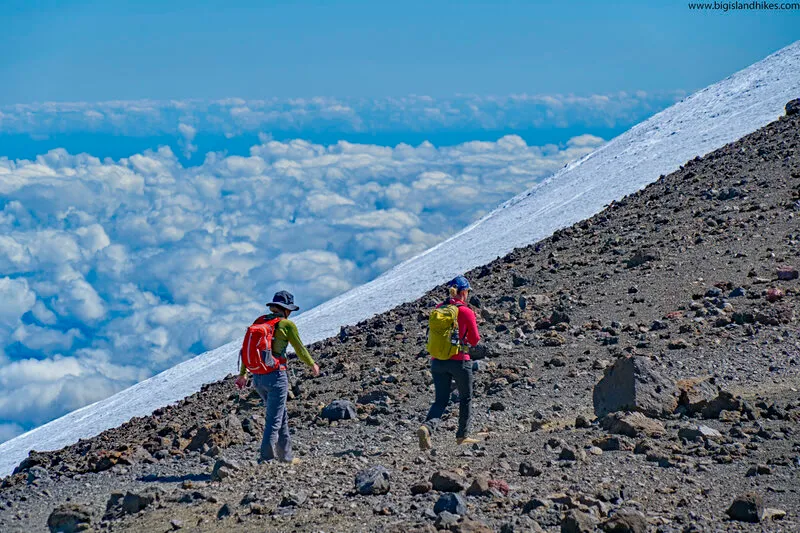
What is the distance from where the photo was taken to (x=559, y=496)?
7.05 metres

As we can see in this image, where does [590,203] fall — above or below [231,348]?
above

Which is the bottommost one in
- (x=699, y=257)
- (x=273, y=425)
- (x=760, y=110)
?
(x=273, y=425)

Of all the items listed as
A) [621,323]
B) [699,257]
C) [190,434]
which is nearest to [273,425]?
[190,434]

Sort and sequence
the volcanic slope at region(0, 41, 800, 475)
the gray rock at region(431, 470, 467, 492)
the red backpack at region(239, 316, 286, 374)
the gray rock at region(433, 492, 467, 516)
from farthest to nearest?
the volcanic slope at region(0, 41, 800, 475)
the red backpack at region(239, 316, 286, 374)
the gray rock at region(431, 470, 467, 492)
the gray rock at region(433, 492, 467, 516)

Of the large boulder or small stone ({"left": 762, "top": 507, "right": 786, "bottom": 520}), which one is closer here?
small stone ({"left": 762, "top": 507, "right": 786, "bottom": 520})

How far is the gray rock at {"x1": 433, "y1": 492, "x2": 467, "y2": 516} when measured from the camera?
6.77 m

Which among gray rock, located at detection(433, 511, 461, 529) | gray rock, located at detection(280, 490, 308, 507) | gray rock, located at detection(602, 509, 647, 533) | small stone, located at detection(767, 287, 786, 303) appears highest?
small stone, located at detection(767, 287, 786, 303)

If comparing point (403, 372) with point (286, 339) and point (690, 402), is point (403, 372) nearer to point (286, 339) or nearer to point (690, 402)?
point (286, 339)

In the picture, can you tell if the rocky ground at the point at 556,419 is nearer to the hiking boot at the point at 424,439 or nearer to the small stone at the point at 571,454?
the small stone at the point at 571,454

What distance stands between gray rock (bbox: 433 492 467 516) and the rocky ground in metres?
0.01

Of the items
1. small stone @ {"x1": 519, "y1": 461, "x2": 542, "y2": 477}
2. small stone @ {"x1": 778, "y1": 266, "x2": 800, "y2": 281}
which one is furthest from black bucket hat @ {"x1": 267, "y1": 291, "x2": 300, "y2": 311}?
small stone @ {"x1": 778, "y1": 266, "x2": 800, "y2": 281}

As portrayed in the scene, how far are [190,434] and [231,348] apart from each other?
49.9ft

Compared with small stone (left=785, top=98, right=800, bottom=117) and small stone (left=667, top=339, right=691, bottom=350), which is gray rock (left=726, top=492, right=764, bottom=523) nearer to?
small stone (left=667, top=339, right=691, bottom=350)

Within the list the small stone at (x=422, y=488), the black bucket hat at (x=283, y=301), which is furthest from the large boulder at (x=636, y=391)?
the black bucket hat at (x=283, y=301)
